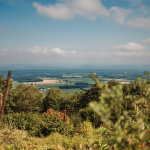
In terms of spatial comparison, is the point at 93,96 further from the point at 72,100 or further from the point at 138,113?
the point at 138,113

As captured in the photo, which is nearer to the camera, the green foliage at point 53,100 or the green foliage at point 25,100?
the green foliage at point 25,100

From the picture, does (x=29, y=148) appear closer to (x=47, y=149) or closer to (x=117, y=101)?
(x=47, y=149)

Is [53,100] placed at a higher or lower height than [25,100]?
lower

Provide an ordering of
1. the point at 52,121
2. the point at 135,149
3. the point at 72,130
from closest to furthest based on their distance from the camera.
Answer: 1. the point at 135,149
2. the point at 72,130
3. the point at 52,121

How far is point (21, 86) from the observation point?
88.7ft

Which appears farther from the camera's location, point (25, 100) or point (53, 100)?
Result: point (53, 100)

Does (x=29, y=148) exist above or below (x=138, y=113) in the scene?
below

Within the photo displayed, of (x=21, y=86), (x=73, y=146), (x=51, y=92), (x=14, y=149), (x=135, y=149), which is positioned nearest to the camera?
(x=135, y=149)

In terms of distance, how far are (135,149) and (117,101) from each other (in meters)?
0.50

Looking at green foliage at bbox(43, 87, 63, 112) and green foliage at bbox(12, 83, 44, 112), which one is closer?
green foliage at bbox(12, 83, 44, 112)

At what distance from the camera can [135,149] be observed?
1.33 metres

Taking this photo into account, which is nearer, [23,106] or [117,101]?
[117,101]

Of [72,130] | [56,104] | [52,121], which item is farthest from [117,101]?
[56,104]

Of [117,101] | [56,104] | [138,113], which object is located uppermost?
[117,101]
